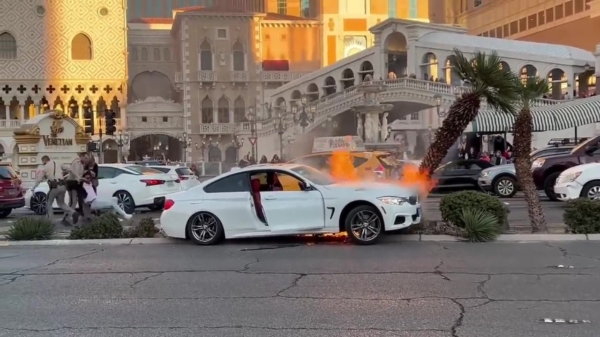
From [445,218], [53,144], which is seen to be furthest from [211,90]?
[445,218]

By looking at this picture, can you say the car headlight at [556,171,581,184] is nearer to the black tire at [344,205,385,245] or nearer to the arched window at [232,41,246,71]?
the black tire at [344,205,385,245]

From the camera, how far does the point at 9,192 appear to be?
773 inches

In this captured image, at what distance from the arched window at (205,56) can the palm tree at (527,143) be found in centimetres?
5651

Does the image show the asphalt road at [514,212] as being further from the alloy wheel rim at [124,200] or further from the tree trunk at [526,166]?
the tree trunk at [526,166]

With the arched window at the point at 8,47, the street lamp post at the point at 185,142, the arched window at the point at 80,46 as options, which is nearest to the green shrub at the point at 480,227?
the street lamp post at the point at 185,142

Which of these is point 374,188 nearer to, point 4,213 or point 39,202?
point 39,202

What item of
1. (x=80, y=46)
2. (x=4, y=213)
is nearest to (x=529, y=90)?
(x=4, y=213)

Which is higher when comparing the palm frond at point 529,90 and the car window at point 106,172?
the palm frond at point 529,90

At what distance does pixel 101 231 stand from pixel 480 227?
279 inches

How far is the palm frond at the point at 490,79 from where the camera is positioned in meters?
12.1

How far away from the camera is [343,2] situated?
73250 mm

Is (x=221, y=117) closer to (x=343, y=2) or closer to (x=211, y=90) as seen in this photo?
(x=211, y=90)

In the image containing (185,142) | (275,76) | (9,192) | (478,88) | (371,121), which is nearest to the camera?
(478,88)

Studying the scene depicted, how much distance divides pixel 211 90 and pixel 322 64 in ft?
42.8
